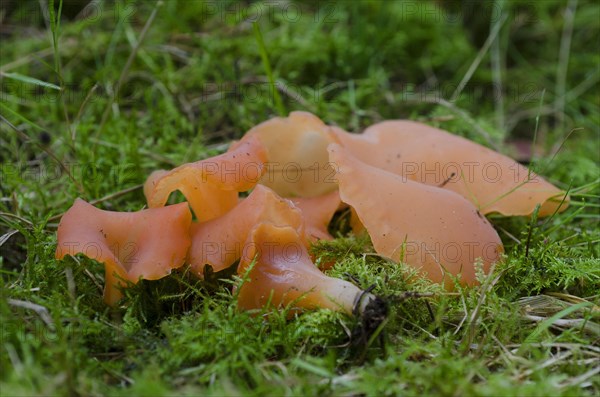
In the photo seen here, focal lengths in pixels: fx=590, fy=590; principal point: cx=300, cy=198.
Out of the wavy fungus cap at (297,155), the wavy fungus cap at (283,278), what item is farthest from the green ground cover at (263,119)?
the wavy fungus cap at (297,155)

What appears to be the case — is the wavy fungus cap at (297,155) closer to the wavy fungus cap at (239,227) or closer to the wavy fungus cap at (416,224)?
the wavy fungus cap at (416,224)

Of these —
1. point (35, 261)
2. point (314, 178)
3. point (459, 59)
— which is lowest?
point (35, 261)

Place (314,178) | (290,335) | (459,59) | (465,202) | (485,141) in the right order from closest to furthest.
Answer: (290,335)
(465,202)
(314,178)
(485,141)
(459,59)

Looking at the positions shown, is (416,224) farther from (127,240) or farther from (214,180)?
(127,240)

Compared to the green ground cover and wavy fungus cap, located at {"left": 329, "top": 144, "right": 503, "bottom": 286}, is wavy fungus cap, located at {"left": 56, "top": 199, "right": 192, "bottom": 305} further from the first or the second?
wavy fungus cap, located at {"left": 329, "top": 144, "right": 503, "bottom": 286}

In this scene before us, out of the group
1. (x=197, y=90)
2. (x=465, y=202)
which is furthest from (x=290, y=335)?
(x=197, y=90)

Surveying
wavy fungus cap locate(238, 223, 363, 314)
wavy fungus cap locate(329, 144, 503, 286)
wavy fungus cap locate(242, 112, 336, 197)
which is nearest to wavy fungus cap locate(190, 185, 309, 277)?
wavy fungus cap locate(238, 223, 363, 314)

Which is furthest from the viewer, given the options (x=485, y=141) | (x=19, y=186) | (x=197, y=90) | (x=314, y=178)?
(x=197, y=90)

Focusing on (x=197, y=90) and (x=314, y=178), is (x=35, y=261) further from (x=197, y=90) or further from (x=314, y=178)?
(x=197, y=90)

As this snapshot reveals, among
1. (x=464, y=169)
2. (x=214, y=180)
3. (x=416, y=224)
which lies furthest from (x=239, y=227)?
(x=464, y=169)
